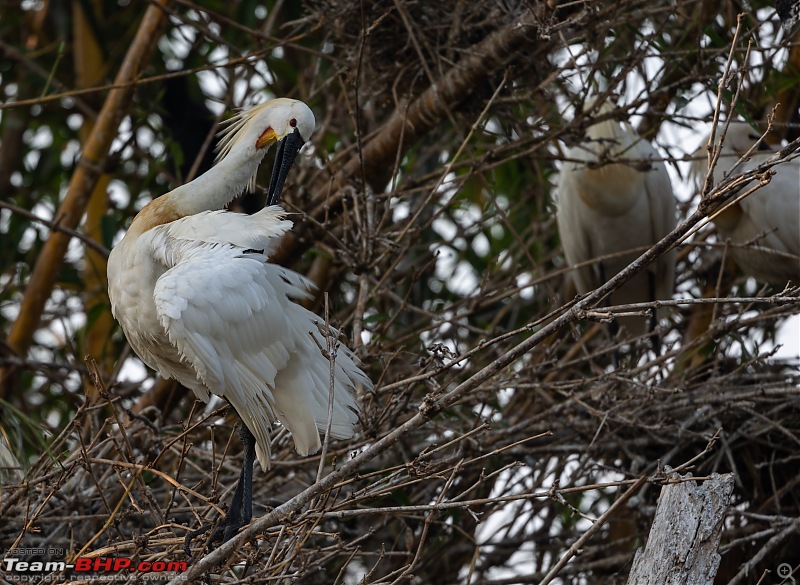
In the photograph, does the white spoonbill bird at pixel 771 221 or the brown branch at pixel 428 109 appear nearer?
the brown branch at pixel 428 109

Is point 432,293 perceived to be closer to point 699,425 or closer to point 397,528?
point 397,528

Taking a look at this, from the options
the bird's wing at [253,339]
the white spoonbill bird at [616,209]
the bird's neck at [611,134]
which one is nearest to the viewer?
the bird's wing at [253,339]

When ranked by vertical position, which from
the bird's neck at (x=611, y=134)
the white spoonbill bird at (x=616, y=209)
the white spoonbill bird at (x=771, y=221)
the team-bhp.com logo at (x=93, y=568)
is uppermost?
the bird's neck at (x=611, y=134)

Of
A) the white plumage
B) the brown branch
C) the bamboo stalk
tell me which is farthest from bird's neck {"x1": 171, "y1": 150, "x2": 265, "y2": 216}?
the bamboo stalk

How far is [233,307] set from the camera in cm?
275

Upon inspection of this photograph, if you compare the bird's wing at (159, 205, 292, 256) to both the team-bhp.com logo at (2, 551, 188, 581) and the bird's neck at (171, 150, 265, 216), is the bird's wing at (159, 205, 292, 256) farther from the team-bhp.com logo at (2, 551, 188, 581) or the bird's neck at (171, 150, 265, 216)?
the team-bhp.com logo at (2, 551, 188, 581)

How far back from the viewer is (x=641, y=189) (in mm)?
4984

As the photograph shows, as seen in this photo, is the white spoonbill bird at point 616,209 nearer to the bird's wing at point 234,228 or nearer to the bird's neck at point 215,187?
the bird's neck at point 215,187

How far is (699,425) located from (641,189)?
1377mm

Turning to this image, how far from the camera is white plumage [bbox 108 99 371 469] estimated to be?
2.72 m
